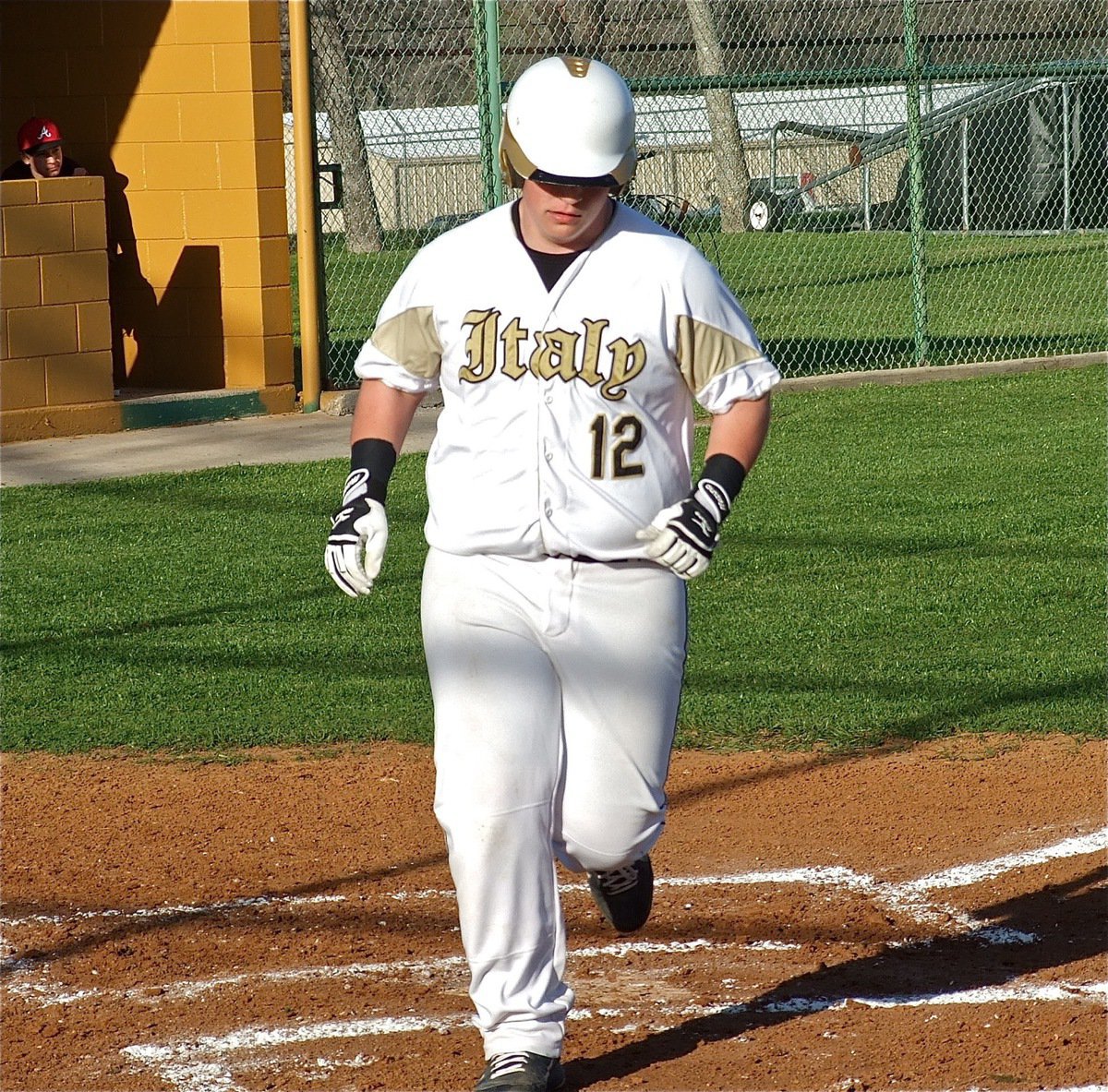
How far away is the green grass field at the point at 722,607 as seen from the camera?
5859mm

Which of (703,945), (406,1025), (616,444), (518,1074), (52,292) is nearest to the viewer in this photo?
(518,1074)

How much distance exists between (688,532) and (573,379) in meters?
0.36

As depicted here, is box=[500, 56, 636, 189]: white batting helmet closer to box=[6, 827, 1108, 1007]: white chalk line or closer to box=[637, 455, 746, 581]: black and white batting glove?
box=[637, 455, 746, 581]: black and white batting glove

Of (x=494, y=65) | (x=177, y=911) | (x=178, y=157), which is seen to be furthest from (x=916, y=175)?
(x=177, y=911)

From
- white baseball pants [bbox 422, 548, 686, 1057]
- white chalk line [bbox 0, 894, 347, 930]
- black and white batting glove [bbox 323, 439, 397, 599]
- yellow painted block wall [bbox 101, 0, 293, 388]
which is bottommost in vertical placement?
white chalk line [bbox 0, 894, 347, 930]

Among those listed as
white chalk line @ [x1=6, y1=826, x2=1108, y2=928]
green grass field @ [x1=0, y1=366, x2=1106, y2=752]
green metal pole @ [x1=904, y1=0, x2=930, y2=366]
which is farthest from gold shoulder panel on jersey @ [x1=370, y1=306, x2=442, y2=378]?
green metal pole @ [x1=904, y1=0, x2=930, y2=366]

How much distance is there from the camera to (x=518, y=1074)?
129 inches

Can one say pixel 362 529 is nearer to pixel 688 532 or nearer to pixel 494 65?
pixel 688 532

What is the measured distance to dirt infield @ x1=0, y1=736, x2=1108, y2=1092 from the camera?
3.51m

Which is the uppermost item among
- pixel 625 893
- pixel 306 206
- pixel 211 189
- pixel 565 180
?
pixel 211 189

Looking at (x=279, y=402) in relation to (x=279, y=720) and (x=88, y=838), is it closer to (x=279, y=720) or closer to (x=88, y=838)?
(x=279, y=720)

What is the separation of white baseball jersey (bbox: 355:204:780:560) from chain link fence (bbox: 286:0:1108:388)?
7.98 meters

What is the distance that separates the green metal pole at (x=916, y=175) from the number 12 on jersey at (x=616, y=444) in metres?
9.84

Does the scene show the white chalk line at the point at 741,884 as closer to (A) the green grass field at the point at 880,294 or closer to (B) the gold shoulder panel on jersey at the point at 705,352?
(B) the gold shoulder panel on jersey at the point at 705,352
